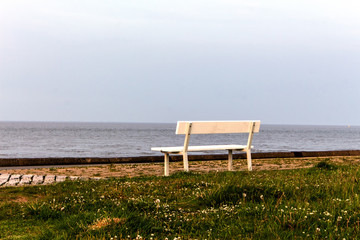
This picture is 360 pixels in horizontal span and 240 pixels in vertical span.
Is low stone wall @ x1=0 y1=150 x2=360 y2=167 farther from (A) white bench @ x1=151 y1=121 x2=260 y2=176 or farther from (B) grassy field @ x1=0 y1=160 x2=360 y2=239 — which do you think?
(B) grassy field @ x1=0 y1=160 x2=360 y2=239

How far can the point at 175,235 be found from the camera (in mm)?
3949

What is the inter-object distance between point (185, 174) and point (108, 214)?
12.5 feet

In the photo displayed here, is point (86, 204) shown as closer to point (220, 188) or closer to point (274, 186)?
point (220, 188)

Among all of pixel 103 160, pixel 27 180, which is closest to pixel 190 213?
pixel 27 180

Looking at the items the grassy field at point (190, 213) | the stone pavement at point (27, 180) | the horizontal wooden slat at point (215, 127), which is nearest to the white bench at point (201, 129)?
the horizontal wooden slat at point (215, 127)

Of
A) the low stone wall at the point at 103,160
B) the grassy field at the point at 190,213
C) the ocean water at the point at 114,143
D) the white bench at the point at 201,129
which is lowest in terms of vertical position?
the ocean water at the point at 114,143

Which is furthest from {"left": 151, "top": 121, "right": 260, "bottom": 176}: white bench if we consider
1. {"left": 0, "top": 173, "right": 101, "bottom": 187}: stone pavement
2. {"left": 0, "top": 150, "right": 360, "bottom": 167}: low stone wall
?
{"left": 0, "top": 150, "right": 360, "bottom": 167}: low stone wall

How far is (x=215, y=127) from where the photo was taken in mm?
9203

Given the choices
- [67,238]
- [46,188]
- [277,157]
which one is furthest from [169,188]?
[277,157]

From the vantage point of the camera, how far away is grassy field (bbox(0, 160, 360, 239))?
389cm

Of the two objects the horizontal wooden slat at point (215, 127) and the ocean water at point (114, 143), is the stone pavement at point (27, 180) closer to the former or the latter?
the horizontal wooden slat at point (215, 127)

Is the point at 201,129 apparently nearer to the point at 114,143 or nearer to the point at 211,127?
the point at 211,127

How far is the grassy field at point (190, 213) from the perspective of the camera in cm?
389

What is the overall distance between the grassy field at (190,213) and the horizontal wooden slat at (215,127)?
2.50 m
